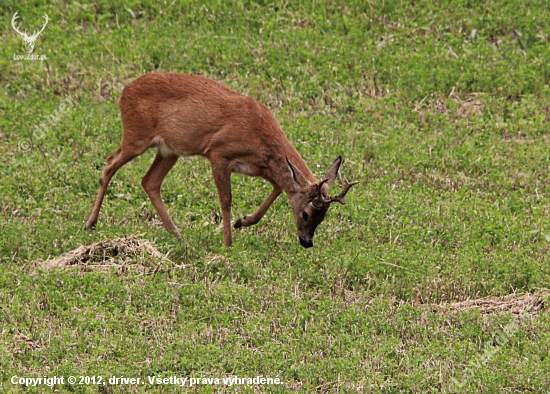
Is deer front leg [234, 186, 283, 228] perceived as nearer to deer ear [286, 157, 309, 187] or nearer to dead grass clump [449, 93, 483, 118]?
deer ear [286, 157, 309, 187]

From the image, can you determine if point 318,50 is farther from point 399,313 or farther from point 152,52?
point 399,313

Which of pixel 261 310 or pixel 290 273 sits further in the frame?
pixel 290 273

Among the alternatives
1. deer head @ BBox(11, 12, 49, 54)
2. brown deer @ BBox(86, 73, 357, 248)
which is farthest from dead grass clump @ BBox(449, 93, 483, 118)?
deer head @ BBox(11, 12, 49, 54)

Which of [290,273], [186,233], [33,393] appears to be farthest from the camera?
[186,233]

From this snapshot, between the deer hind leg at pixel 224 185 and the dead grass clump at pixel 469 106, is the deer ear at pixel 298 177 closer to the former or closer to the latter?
the deer hind leg at pixel 224 185

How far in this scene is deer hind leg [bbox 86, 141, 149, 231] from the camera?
11703 mm

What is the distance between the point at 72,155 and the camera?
13.4 m

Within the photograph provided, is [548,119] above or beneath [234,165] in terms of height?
beneath

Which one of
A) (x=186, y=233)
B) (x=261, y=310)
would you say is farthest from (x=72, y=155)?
(x=261, y=310)

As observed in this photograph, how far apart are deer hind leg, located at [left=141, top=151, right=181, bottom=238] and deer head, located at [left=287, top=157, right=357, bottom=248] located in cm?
162

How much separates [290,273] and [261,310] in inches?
39.5

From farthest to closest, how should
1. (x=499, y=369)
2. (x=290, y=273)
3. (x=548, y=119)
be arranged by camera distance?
(x=548, y=119) → (x=290, y=273) → (x=499, y=369)

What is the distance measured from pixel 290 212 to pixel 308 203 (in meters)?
1.25

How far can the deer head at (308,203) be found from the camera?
10.9m
